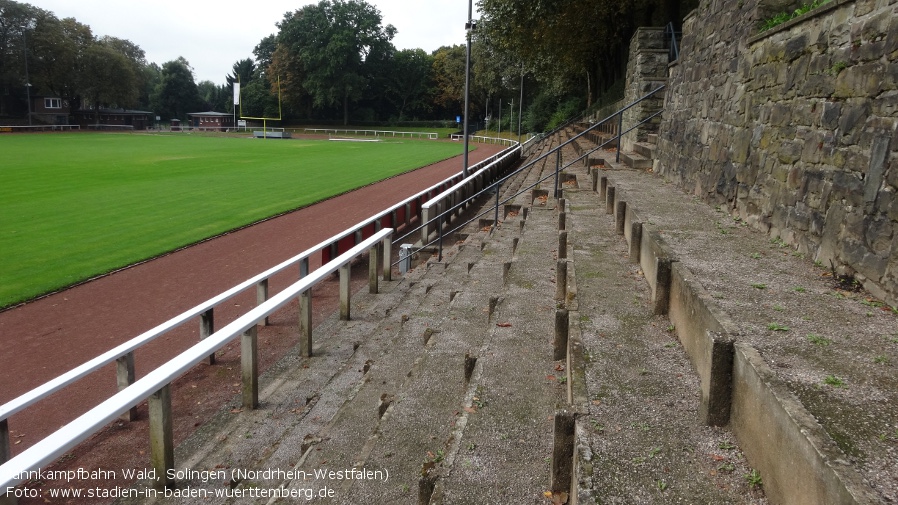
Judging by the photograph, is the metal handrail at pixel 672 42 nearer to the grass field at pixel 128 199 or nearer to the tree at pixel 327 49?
the grass field at pixel 128 199

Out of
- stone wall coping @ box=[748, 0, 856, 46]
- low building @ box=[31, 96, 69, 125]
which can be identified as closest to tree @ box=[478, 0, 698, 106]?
stone wall coping @ box=[748, 0, 856, 46]

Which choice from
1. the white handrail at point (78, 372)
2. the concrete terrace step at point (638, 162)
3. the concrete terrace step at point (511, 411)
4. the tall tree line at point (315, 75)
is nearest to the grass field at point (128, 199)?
the white handrail at point (78, 372)

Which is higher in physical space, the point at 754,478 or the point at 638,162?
the point at 638,162

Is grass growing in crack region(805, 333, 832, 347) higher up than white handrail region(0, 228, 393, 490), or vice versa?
grass growing in crack region(805, 333, 832, 347)

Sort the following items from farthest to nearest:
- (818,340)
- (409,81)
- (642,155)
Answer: (409,81), (642,155), (818,340)

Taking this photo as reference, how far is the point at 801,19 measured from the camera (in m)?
6.51

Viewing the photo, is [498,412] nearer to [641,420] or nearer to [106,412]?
[641,420]

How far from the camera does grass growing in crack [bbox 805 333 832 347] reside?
380 cm

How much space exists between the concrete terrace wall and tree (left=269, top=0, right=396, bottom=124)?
8225 cm

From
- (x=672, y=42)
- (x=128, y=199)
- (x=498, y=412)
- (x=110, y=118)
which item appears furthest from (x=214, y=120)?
(x=498, y=412)

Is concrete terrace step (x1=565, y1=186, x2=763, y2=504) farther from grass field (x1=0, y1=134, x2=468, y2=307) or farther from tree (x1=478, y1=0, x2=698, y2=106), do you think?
tree (x1=478, y1=0, x2=698, y2=106)

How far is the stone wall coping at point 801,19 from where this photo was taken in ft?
19.0

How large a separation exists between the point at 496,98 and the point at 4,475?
281 feet

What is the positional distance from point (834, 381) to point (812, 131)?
3.59 m
